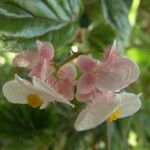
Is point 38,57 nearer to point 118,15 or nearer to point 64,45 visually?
point 64,45

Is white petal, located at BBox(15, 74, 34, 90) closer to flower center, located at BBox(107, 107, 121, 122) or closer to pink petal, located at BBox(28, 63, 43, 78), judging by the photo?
pink petal, located at BBox(28, 63, 43, 78)

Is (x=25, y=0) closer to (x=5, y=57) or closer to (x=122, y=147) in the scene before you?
(x=5, y=57)

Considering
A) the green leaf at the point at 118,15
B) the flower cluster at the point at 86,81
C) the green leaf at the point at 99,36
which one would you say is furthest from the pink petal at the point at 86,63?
the green leaf at the point at 118,15

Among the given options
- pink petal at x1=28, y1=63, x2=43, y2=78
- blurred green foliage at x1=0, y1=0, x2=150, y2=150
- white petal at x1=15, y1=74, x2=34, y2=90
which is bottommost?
blurred green foliage at x1=0, y1=0, x2=150, y2=150

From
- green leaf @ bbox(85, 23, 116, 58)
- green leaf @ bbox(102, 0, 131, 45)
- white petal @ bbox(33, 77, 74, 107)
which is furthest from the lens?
green leaf @ bbox(102, 0, 131, 45)

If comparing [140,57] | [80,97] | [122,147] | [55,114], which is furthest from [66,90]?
[140,57]

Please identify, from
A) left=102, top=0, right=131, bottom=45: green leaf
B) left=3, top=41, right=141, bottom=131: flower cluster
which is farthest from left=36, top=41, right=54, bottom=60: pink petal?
A: left=102, top=0, right=131, bottom=45: green leaf

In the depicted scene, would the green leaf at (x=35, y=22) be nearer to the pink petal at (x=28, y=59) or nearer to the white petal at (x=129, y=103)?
the pink petal at (x=28, y=59)
